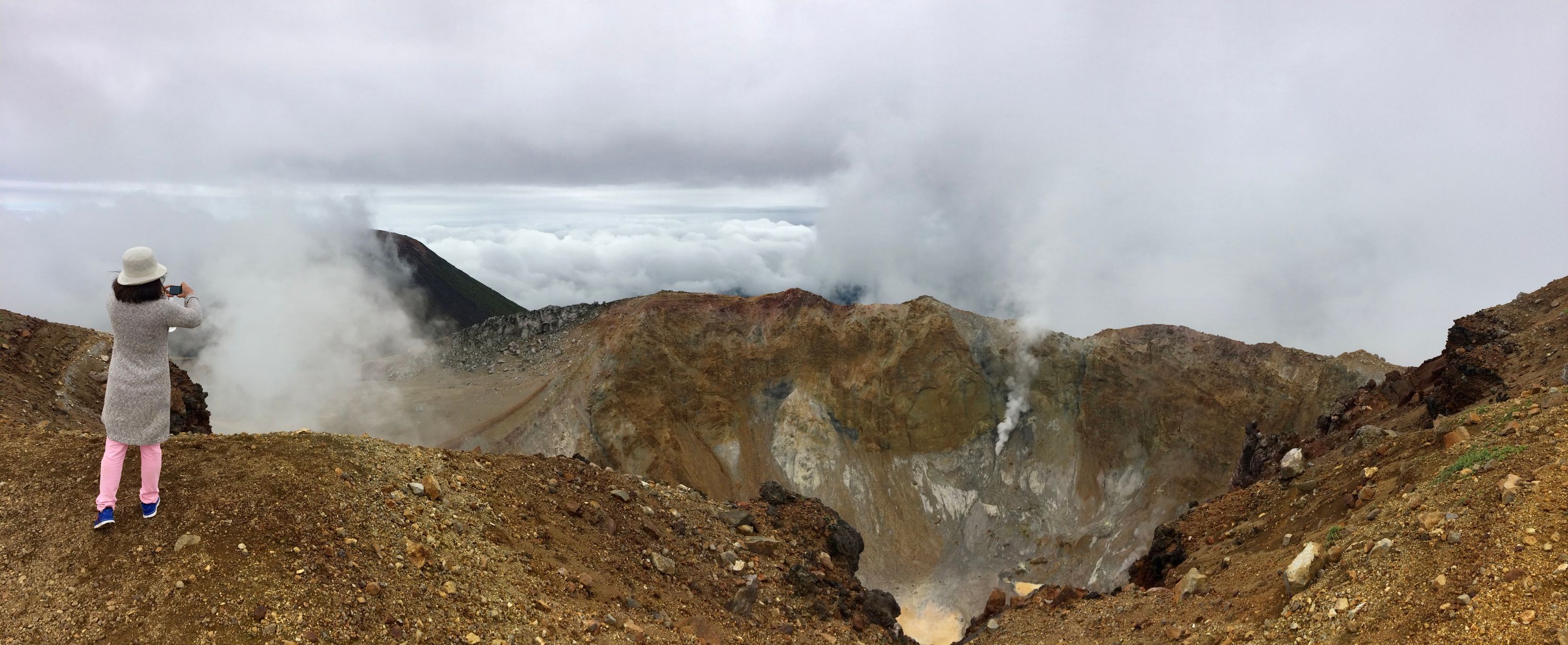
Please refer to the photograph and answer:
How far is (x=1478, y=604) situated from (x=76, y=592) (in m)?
→ 13.0

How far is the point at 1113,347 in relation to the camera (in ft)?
166

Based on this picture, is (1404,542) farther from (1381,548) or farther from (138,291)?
(138,291)

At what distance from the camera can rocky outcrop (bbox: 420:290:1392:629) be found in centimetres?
4425

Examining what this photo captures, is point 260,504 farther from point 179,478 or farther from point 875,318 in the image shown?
point 875,318

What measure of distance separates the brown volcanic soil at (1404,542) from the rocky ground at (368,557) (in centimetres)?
533

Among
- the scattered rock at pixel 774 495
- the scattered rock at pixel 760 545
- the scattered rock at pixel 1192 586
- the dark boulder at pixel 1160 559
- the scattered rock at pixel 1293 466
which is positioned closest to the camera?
the scattered rock at pixel 1192 586

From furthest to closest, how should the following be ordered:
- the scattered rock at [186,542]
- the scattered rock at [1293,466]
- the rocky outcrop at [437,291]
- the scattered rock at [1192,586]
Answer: the rocky outcrop at [437,291]
the scattered rock at [1293,466]
the scattered rock at [1192,586]
the scattered rock at [186,542]

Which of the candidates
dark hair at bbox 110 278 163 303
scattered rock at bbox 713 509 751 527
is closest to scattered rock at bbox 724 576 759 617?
scattered rock at bbox 713 509 751 527

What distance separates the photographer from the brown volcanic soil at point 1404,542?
6750 mm

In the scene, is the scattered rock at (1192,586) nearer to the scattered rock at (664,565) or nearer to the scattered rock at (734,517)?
the scattered rock at (734,517)

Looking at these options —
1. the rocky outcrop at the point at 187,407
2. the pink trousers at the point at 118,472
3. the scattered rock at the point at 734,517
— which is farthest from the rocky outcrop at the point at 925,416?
the pink trousers at the point at 118,472

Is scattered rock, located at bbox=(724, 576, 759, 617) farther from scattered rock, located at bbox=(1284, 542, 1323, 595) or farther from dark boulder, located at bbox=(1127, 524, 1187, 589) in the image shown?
dark boulder, located at bbox=(1127, 524, 1187, 589)

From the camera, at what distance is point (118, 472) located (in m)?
7.25

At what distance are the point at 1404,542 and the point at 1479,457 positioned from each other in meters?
2.20
